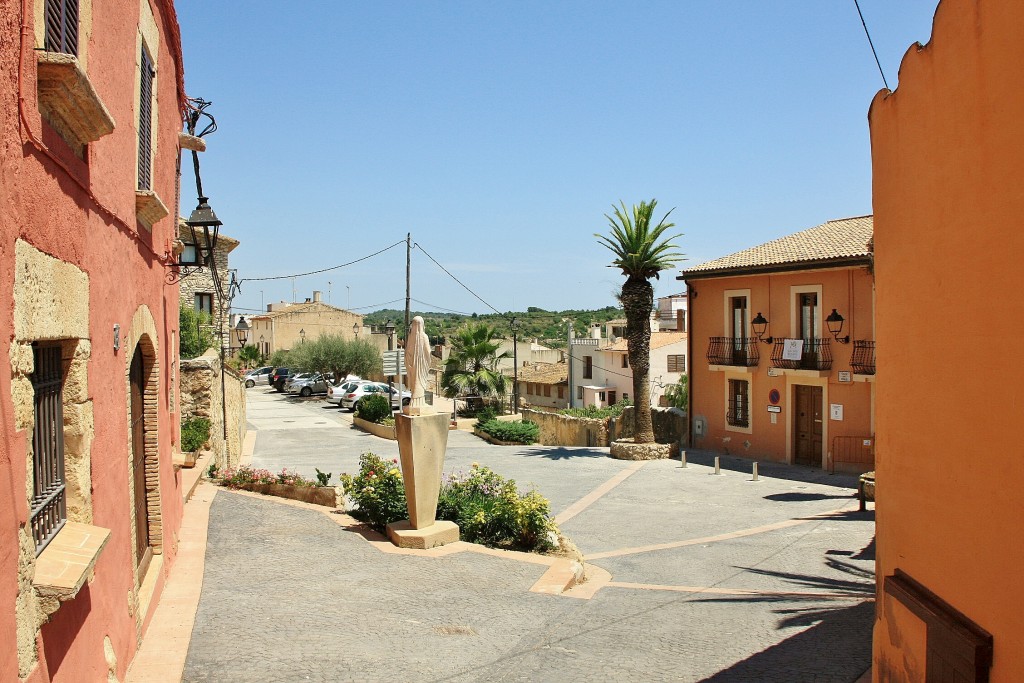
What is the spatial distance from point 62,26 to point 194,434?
12172 millimetres

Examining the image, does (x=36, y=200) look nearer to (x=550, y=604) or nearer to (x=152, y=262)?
(x=152, y=262)

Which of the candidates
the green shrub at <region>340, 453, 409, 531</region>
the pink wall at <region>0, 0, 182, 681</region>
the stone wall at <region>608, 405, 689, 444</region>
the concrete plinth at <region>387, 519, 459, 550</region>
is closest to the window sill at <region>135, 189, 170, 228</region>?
the pink wall at <region>0, 0, 182, 681</region>

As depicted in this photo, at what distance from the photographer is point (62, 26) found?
4.02m

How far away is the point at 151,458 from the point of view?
8000 mm

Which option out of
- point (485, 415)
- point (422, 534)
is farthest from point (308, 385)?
point (422, 534)

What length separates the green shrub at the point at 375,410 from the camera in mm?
29188

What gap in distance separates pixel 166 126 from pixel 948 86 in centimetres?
811

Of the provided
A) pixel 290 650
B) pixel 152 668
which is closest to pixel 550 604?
pixel 290 650

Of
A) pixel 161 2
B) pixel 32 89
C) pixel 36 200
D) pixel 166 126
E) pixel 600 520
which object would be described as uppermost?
pixel 161 2

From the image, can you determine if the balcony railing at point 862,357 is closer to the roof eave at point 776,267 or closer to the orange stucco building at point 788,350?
the orange stucco building at point 788,350

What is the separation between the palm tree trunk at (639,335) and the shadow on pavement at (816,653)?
14.9m

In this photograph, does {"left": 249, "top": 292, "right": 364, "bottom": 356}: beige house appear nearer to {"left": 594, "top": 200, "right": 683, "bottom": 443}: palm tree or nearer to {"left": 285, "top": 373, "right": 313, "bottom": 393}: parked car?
{"left": 285, "top": 373, "right": 313, "bottom": 393}: parked car

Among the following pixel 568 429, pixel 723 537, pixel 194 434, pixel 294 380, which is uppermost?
pixel 194 434

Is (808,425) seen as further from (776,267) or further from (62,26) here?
(62,26)
